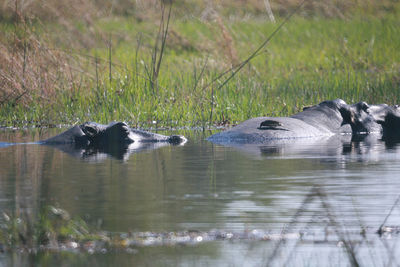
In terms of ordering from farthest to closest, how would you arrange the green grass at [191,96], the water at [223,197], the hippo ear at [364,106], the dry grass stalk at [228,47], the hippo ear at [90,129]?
1. the dry grass stalk at [228,47]
2. the green grass at [191,96]
3. the hippo ear at [364,106]
4. the hippo ear at [90,129]
5. the water at [223,197]

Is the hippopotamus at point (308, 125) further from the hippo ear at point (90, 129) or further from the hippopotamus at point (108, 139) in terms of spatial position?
the hippo ear at point (90, 129)

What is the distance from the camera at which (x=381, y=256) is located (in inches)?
174

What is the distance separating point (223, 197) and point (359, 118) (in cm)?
579

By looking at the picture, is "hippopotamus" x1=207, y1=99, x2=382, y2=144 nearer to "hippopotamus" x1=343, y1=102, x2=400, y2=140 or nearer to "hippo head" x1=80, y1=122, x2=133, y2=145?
"hippopotamus" x1=343, y1=102, x2=400, y2=140

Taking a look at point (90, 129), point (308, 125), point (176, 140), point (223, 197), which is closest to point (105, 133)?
point (90, 129)

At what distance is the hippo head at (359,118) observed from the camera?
11367mm

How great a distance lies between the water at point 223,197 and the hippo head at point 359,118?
5.23ft

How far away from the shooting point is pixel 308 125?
11.1 metres

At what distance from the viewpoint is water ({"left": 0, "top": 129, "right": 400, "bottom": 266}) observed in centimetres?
453

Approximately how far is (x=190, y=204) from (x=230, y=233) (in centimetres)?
92

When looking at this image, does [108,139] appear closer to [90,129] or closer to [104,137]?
[104,137]

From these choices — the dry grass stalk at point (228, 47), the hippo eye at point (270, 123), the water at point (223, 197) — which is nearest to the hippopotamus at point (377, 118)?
the hippo eye at point (270, 123)

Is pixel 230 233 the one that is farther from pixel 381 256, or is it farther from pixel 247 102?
pixel 247 102

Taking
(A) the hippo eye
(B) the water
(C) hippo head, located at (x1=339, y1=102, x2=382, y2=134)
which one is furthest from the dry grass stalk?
(B) the water
